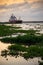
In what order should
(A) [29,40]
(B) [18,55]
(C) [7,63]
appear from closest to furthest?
1. (C) [7,63]
2. (B) [18,55]
3. (A) [29,40]

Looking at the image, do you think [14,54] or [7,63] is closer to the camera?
[7,63]

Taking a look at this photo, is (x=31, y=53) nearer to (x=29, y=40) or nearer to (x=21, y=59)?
(x=21, y=59)

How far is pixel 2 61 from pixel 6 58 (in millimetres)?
850

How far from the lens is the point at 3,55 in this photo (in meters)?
17.0

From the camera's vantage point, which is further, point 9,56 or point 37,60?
point 9,56

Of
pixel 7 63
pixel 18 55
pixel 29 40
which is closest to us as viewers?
pixel 7 63

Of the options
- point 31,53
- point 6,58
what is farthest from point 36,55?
point 6,58

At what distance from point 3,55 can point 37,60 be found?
262cm

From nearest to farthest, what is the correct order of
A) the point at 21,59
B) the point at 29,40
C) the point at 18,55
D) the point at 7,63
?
the point at 7,63
the point at 21,59
the point at 18,55
the point at 29,40

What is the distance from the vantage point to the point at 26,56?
1634cm

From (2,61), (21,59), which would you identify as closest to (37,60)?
(21,59)

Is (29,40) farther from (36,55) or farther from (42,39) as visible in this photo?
(36,55)

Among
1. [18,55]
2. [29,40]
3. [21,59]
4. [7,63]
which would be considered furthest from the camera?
[29,40]

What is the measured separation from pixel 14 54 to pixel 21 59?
165cm
